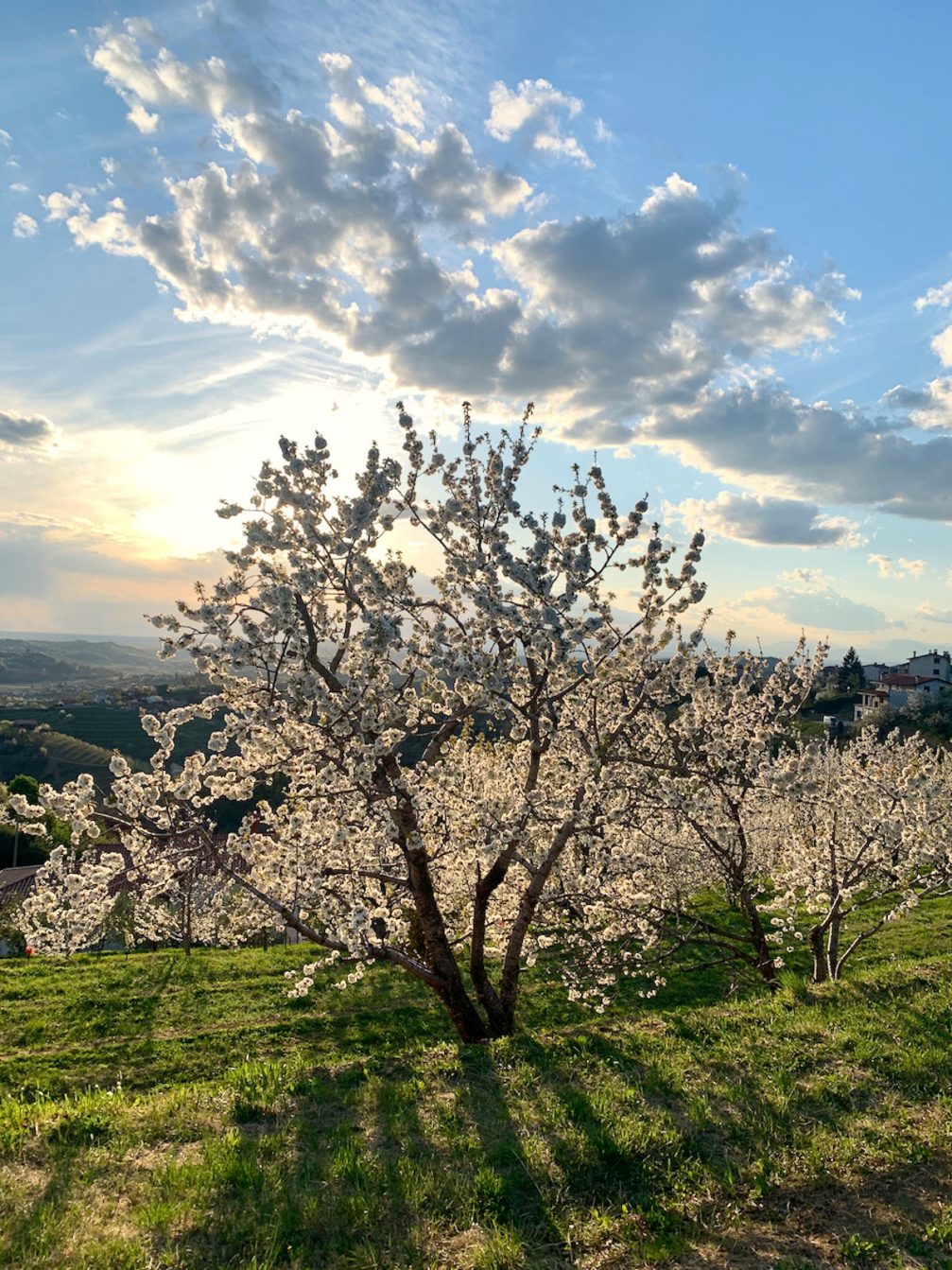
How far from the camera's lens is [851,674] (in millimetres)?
127062

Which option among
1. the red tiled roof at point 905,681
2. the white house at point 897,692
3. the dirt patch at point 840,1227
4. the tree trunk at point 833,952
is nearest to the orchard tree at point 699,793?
the tree trunk at point 833,952

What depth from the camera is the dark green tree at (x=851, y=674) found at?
12338 cm

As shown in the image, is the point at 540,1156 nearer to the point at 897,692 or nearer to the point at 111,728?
the point at 897,692

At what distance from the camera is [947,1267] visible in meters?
4.86

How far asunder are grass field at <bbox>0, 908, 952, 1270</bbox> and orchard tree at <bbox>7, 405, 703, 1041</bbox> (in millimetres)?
2607

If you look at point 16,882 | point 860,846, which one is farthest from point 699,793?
point 16,882

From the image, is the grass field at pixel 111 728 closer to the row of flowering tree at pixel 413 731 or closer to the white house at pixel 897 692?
the white house at pixel 897 692

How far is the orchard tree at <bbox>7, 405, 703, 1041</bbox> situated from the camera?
376 inches

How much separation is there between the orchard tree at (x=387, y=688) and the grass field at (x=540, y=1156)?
261cm

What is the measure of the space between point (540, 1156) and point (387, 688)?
18.4 ft

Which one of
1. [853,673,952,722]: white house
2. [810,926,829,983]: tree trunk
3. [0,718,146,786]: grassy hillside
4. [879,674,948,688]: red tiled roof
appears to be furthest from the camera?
[879,674,948,688]: red tiled roof

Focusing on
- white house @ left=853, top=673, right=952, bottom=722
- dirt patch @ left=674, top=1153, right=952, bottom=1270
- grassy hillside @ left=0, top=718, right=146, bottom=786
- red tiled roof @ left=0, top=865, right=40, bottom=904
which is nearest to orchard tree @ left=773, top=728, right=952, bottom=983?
dirt patch @ left=674, top=1153, right=952, bottom=1270

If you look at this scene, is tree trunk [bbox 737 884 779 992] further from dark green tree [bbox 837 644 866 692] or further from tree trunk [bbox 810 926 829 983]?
dark green tree [bbox 837 644 866 692]

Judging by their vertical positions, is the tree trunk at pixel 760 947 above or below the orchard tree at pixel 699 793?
below
